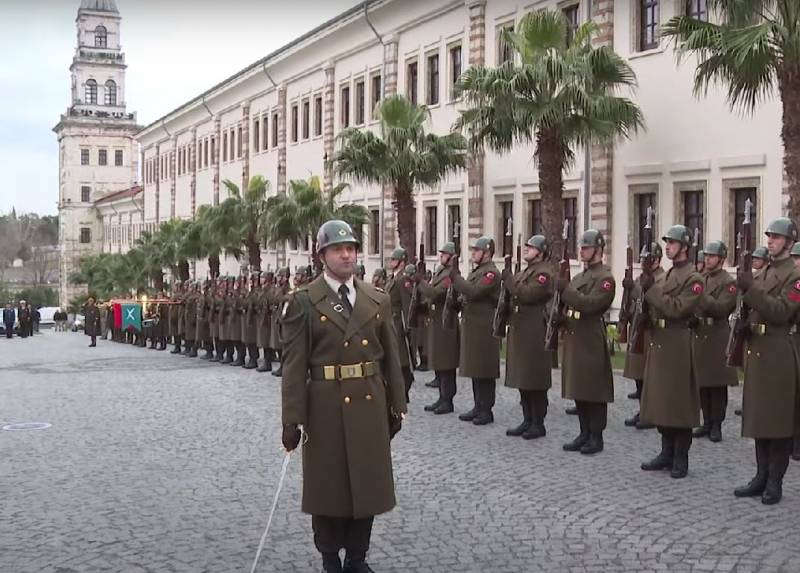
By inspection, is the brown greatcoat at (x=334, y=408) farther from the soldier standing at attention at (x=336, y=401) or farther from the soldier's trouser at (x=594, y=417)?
the soldier's trouser at (x=594, y=417)

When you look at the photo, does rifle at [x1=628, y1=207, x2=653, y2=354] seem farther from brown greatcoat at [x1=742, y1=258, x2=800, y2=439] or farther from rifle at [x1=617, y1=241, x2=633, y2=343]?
brown greatcoat at [x1=742, y1=258, x2=800, y2=439]

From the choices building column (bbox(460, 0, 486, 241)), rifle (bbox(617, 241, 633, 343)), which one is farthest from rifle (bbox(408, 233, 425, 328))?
building column (bbox(460, 0, 486, 241))

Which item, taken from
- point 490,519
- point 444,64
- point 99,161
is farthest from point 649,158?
point 99,161

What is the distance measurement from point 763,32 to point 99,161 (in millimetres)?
94747

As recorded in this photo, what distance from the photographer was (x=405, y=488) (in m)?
8.59

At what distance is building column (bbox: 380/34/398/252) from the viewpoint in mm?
34750

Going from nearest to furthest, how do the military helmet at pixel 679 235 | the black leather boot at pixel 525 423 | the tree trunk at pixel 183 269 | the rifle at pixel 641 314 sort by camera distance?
1. the military helmet at pixel 679 235
2. the rifle at pixel 641 314
3. the black leather boot at pixel 525 423
4. the tree trunk at pixel 183 269

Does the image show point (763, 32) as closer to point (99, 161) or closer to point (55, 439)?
point (55, 439)

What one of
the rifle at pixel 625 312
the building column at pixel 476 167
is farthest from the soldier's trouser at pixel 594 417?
the building column at pixel 476 167

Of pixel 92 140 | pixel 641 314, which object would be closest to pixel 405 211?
pixel 641 314

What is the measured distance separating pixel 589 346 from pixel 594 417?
0.65 metres

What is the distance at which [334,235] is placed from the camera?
6047 mm

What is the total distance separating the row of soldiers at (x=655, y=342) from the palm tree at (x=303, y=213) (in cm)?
1670

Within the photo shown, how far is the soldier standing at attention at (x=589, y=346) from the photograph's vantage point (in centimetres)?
1003
